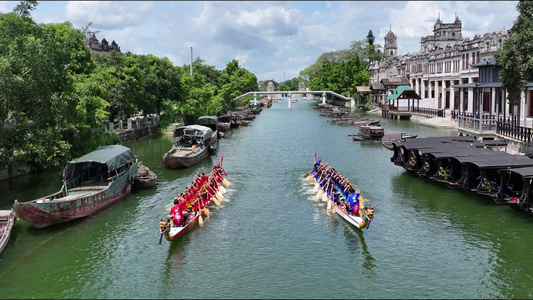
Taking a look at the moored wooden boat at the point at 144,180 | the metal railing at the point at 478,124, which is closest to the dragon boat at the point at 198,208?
the moored wooden boat at the point at 144,180

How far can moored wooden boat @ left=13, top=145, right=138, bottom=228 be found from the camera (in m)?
23.2

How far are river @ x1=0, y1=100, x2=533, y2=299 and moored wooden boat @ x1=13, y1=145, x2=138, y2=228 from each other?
64 cm

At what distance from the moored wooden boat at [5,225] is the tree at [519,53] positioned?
2939cm

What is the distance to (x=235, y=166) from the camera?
4131cm

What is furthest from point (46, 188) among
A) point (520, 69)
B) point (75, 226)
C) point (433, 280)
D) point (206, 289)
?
point (520, 69)

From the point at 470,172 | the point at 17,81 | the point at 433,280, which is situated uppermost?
the point at 17,81

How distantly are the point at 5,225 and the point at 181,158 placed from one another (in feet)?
59.3

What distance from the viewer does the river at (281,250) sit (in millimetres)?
17984

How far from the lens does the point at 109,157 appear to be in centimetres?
2878

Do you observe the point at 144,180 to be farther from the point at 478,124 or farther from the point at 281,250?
the point at 478,124

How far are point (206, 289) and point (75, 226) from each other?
1003 cm

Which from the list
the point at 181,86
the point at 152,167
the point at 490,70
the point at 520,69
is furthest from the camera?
the point at 181,86

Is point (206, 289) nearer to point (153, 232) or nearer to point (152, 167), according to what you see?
point (153, 232)

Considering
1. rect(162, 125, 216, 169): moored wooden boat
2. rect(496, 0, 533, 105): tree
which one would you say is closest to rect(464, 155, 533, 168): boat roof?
rect(496, 0, 533, 105): tree
